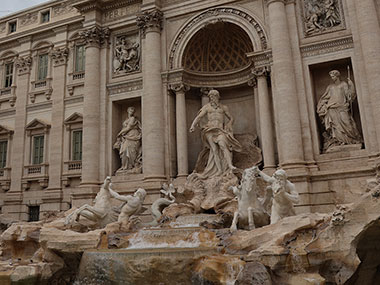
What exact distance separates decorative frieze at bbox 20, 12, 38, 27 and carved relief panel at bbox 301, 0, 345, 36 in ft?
52.7

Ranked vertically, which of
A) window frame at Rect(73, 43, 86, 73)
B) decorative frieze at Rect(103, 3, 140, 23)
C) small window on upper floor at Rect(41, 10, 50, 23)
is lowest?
window frame at Rect(73, 43, 86, 73)

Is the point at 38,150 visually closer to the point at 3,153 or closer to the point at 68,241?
the point at 3,153

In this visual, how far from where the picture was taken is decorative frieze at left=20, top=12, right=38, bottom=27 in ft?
76.0

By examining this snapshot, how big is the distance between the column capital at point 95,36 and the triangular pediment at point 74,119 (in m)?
3.67

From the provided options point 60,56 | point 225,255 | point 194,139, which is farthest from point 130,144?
point 225,255

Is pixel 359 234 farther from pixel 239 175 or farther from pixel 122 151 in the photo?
pixel 122 151

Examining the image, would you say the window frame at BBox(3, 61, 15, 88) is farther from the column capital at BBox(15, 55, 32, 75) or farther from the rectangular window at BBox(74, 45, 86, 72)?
the rectangular window at BBox(74, 45, 86, 72)

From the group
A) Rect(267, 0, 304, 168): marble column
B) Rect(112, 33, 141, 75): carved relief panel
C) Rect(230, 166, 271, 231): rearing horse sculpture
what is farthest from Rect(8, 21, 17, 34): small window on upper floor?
Rect(230, 166, 271, 231): rearing horse sculpture

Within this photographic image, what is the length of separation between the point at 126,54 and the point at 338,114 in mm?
10374

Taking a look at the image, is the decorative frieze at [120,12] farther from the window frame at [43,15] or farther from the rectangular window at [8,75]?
the rectangular window at [8,75]

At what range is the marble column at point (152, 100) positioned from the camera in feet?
54.2

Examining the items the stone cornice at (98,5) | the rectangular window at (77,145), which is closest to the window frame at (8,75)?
the rectangular window at (77,145)

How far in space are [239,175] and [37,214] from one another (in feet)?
38.7

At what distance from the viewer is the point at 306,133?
14492 mm
